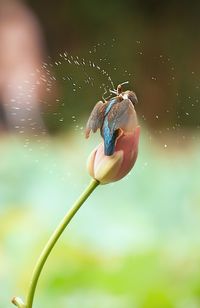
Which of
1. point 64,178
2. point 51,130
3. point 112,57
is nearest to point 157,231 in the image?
point 64,178

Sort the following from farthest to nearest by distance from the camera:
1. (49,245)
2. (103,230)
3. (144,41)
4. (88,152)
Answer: (144,41) < (88,152) < (103,230) < (49,245)

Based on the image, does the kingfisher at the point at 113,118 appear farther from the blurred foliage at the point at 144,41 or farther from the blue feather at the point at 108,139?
the blurred foliage at the point at 144,41

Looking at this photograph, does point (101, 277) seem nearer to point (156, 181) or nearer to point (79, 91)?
point (156, 181)

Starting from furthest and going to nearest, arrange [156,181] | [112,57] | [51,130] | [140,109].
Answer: [140,109] < [112,57] < [51,130] < [156,181]

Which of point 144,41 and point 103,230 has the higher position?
point 144,41

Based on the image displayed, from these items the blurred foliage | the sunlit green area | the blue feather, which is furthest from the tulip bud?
the blurred foliage

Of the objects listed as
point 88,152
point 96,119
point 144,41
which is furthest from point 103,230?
point 144,41

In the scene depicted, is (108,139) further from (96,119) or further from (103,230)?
(103,230)
